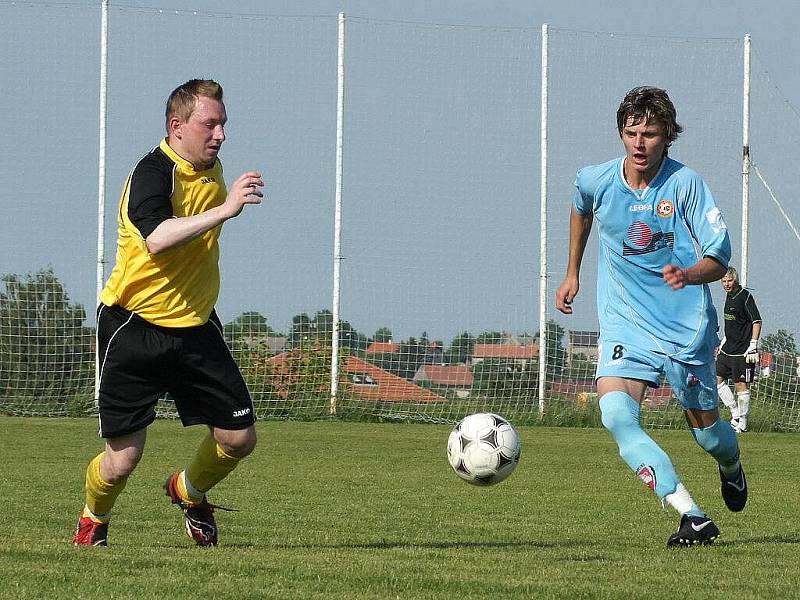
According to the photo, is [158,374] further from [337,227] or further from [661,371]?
[337,227]

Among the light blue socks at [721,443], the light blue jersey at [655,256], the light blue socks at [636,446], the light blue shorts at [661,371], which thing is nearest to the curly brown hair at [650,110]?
the light blue jersey at [655,256]

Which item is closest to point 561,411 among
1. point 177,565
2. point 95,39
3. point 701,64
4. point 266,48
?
point 701,64

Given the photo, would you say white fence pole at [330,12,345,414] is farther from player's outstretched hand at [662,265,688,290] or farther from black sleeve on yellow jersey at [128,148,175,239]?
player's outstretched hand at [662,265,688,290]

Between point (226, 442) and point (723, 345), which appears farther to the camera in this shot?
point (723, 345)

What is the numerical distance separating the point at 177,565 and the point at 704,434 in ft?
8.69

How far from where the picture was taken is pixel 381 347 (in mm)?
16734

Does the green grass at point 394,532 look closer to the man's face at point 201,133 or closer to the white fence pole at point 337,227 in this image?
the man's face at point 201,133

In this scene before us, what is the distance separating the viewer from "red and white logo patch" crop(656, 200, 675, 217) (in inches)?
233

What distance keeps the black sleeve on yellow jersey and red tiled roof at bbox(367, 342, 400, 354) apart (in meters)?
11.3

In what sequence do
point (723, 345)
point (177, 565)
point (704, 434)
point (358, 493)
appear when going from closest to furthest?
point (177, 565), point (704, 434), point (358, 493), point (723, 345)

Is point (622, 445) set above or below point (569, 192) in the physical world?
below

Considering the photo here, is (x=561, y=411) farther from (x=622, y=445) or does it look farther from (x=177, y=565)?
(x=177, y=565)

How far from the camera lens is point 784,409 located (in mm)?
16891

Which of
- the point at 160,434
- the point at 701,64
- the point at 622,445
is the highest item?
the point at 701,64
